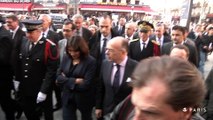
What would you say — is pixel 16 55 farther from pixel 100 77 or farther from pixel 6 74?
pixel 100 77

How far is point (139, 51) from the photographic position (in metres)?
5.26

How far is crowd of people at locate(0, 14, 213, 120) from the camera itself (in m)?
1.06

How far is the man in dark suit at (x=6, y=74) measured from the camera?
4.27 meters

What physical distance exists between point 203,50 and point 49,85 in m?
6.93

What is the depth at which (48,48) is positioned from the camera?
3770 mm

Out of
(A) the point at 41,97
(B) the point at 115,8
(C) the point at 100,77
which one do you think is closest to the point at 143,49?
(C) the point at 100,77

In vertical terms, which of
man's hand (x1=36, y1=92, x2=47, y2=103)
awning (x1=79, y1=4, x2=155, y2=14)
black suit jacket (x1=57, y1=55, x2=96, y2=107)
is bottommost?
awning (x1=79, y1=4, x2=155, y2=14)

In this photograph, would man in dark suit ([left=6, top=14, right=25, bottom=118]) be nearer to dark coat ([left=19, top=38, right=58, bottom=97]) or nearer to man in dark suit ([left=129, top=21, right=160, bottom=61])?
dark coat ([left=19, top=38, right=58, bottom=97])

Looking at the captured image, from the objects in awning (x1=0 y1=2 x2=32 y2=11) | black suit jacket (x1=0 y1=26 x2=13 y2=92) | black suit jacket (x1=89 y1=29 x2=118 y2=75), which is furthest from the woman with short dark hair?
awning (x1=0 y1=2 x2=32 y2=11)

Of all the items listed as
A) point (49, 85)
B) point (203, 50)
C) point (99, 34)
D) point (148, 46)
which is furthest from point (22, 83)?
point (203, 50)

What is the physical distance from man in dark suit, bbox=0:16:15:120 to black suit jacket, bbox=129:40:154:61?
2237 mm

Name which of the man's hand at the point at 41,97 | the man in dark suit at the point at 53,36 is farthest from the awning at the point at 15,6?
the man's hand at the point at 41,97

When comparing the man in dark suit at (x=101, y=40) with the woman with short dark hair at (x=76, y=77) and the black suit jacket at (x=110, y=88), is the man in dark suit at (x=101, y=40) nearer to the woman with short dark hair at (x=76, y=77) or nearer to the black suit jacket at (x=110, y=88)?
the woman with short dark hair at (x=76, y=77)

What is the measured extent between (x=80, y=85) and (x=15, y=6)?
151 feet
